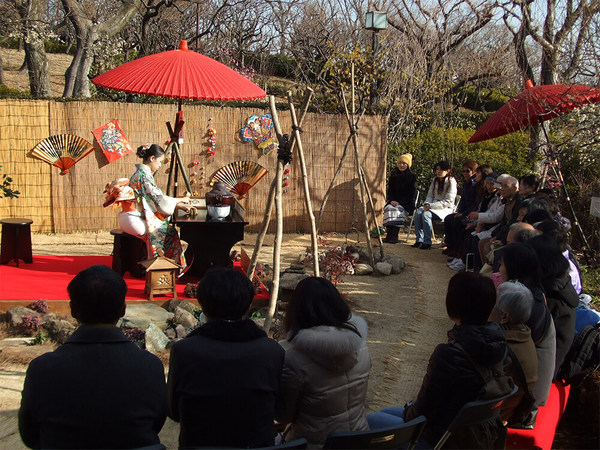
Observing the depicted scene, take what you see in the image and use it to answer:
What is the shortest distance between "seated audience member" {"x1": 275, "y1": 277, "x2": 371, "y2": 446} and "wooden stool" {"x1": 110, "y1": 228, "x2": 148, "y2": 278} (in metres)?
4.31

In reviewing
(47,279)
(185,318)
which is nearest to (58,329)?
(185,318)

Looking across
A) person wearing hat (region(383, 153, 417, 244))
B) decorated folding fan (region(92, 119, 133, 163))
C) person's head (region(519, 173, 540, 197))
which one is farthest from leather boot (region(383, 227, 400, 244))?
decorated folding fan (region(92, 119, 133, 163))

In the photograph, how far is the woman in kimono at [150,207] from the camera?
20.7 ft

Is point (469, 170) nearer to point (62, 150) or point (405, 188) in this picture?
point (405, 188)

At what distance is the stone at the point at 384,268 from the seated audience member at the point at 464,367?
4773mm

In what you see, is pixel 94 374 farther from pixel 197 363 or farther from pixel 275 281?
pixel 275 281

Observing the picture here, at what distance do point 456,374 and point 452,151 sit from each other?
8804 mm

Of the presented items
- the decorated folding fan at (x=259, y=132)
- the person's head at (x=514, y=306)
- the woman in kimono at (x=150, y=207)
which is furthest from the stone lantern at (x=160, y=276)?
the decorated folding fan at (x=259, y=132)

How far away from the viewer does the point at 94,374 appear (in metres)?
2.14

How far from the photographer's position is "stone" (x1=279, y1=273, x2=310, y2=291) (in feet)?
19.3

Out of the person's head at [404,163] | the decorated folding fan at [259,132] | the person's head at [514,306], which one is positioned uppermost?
the decorated folding fan at [259,132]

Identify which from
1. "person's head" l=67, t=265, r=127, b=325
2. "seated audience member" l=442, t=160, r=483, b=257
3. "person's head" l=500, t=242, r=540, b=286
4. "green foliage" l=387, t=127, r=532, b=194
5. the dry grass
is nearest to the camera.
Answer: "person's head" l=67, t=265, r=127, b=325

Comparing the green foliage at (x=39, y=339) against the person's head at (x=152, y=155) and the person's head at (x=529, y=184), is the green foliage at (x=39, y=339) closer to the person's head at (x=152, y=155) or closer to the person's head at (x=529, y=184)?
the person's head at (x=152, y=155)

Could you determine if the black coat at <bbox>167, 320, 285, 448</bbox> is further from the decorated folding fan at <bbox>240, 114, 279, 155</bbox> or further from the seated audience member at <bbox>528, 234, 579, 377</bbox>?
the decorated folding fan at <bbox>240, 114, 279, 155</bbox>
